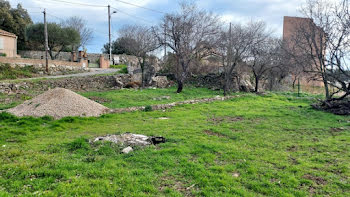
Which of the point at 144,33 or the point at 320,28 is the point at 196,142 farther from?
the point at 144,33

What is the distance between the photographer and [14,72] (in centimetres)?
1889

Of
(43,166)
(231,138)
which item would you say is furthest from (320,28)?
(43,166)

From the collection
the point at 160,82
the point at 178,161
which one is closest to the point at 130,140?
the point at 178,161

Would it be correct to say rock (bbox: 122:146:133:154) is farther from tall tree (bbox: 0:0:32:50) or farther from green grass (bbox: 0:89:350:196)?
tall tree (bbox: 0:0:32:50)

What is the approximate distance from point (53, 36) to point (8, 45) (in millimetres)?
6228

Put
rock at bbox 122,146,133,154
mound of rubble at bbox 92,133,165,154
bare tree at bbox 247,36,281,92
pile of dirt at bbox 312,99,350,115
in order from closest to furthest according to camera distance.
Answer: rock at bbox 122,146,133,154
mound of rubble at bbox 92,133,165,154
pile of dirt at bbox 312,99,350,115
bare tree at bbox 247,36,281,92

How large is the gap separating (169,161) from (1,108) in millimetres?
9424

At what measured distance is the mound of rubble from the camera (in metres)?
5.72

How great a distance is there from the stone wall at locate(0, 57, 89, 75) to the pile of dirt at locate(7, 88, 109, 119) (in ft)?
42.3

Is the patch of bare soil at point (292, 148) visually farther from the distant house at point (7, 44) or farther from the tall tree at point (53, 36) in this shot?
the tall tree at point (53, 36)

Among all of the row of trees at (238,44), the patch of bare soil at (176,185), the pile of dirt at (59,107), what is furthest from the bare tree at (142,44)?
the patch of bare soil at (176,185)

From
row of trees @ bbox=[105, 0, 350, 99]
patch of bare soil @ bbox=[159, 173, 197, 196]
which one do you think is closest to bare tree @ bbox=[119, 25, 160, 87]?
row of trees @ bbox=[105, 0, 350, 99]

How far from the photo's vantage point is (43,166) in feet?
14.2

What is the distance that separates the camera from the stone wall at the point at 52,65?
66.1 feet
